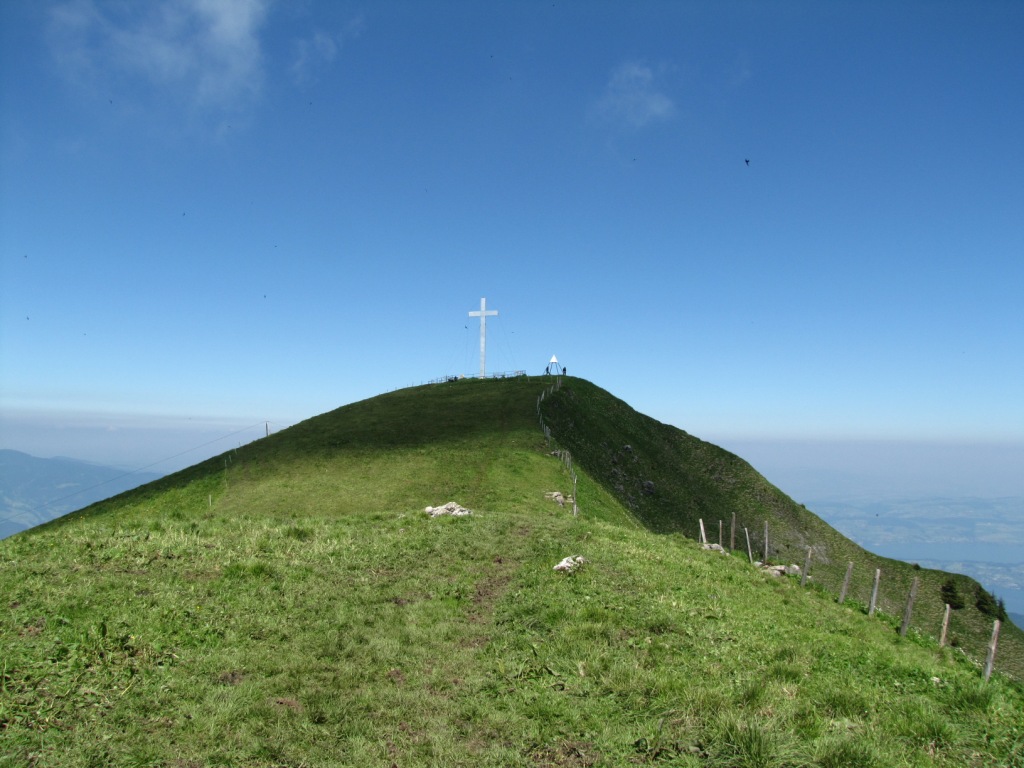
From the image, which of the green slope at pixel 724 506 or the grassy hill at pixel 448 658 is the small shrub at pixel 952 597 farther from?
the grassy hill at pixel 448 658

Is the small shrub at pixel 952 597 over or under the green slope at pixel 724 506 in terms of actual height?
under

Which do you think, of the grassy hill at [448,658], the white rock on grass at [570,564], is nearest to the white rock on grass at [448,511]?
the grassy hill at [448,658]

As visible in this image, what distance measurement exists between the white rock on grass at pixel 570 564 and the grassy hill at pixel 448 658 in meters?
0.38

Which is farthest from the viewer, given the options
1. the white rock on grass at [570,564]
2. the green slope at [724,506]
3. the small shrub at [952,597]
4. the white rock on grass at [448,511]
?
the small shrub at [952,597]

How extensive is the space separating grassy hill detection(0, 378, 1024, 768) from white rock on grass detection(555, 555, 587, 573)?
0.38 meters

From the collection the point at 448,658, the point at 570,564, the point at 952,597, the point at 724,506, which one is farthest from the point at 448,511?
the point at 952,597

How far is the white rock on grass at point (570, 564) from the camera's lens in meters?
21.4

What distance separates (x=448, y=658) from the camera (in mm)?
14750

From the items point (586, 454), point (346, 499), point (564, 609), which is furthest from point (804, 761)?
point (586, 454)

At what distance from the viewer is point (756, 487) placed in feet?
257

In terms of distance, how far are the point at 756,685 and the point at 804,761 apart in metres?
3.16

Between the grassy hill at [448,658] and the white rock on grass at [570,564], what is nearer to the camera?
the grassy hill at [448,658]

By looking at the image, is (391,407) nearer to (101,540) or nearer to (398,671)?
(101,540)

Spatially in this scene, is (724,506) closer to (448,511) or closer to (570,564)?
(448,511)
